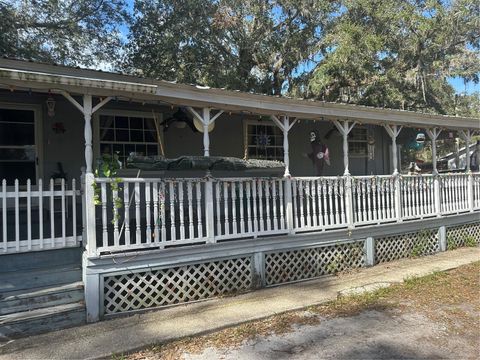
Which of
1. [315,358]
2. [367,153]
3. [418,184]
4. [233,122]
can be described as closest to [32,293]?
[315,358]

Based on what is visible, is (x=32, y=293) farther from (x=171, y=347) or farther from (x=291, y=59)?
(x=291, y=59)

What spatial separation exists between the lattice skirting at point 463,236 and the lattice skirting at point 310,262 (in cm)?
315

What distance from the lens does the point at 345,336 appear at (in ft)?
15.1

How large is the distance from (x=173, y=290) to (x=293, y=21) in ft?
41.4

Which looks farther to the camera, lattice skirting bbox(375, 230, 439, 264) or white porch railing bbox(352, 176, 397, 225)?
lattice skirting bbox(375, 230, 439, 264)

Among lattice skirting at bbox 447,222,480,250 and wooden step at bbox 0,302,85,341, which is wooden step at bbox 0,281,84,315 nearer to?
wooden step at bbox 0,302,85,341

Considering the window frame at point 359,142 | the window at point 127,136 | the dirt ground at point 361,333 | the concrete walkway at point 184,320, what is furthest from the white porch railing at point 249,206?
the window frame at point 359,142

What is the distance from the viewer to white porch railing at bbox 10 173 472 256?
5.27m

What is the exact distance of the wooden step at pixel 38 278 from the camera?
16.4 ft

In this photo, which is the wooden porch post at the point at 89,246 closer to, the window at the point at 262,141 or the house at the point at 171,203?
the house at the point at 171,203

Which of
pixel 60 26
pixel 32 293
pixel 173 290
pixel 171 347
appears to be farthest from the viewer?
pixel 60 26

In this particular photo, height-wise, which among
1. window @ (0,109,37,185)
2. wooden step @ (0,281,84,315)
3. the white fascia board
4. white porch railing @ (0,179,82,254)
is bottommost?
wooden step @ (0,281,84,315)

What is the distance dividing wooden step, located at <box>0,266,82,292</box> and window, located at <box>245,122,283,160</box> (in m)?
5.34

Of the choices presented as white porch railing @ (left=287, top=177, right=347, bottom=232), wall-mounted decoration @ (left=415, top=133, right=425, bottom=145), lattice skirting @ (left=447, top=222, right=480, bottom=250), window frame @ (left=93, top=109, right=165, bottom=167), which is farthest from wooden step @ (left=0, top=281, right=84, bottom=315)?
wall-mounted decoration @ (left=415, top=133, right=425, bottom=145)
